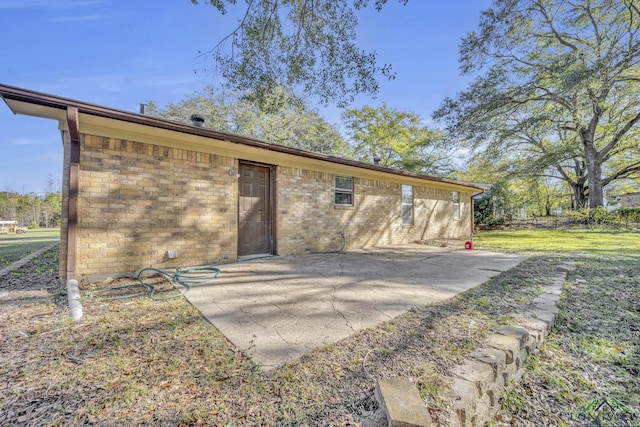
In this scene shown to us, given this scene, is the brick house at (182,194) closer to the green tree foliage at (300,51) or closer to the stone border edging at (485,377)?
the green tree foliage at (300,51)

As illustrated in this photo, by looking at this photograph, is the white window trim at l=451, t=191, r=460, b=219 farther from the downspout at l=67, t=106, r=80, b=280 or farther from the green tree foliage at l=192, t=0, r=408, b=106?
the downspout at l=67, t=106, r=80, b=280

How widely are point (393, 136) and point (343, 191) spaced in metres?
13.6

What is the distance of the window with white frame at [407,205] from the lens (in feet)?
32.2

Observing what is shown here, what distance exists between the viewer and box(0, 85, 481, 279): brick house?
3.90m

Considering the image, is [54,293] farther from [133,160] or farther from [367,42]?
[367,42]

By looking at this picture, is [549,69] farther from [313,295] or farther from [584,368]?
[313,295]

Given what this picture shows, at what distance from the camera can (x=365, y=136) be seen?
19.7 meters

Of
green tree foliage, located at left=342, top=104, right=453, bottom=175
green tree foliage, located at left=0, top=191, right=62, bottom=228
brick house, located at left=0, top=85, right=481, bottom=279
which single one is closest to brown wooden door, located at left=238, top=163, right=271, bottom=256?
brick house, located at left=0, top=85, right=481, bottom=279

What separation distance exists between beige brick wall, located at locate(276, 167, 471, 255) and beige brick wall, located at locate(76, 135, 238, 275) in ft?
4.68

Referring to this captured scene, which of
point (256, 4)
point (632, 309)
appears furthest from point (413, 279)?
point (256, 4)

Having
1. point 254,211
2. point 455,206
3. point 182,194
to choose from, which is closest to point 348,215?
point 254,211

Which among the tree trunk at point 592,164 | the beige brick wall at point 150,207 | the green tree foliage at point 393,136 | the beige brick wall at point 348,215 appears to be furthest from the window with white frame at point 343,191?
the tree trunk at point 592,164

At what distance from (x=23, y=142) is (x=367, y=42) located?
29054 mm

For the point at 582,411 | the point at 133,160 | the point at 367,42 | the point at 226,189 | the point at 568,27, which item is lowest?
the point at 582,411
